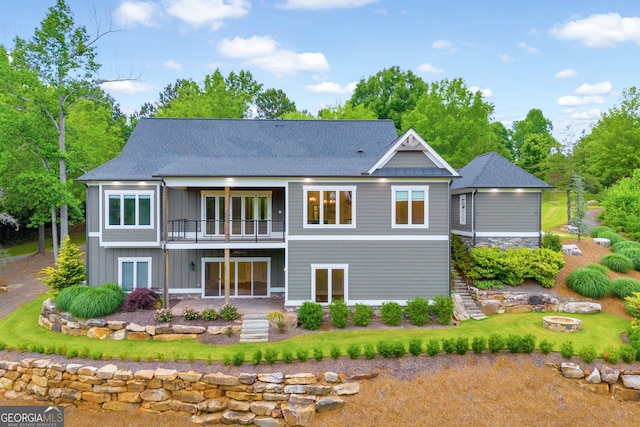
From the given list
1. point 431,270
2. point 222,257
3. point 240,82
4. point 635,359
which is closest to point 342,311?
point 431,270

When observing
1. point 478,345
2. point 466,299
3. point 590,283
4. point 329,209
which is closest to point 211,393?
point 329,209

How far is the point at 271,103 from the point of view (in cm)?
5247

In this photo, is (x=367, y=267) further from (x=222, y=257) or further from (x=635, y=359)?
(x=635, y=359)

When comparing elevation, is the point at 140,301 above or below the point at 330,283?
below

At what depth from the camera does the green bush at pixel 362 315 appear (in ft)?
44.5

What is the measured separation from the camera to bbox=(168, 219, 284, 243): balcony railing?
16.4m

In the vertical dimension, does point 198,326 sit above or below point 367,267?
below

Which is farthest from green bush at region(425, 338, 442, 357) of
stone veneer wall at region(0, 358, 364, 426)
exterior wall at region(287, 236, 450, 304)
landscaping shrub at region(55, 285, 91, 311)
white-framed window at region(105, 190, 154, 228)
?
landscaping shrub at region(55, 285, 91, 311)

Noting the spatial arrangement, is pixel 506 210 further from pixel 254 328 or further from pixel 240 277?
pixel 240 277

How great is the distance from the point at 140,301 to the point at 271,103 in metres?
43.1

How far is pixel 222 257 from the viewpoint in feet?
55.2

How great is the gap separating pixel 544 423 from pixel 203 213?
1507 cm

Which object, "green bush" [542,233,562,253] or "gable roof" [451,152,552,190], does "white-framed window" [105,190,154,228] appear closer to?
"gable roof" [451,152,552,190]

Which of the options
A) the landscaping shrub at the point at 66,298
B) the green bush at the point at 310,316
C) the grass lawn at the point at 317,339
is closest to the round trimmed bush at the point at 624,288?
the grass lawn at the point at 317,339
